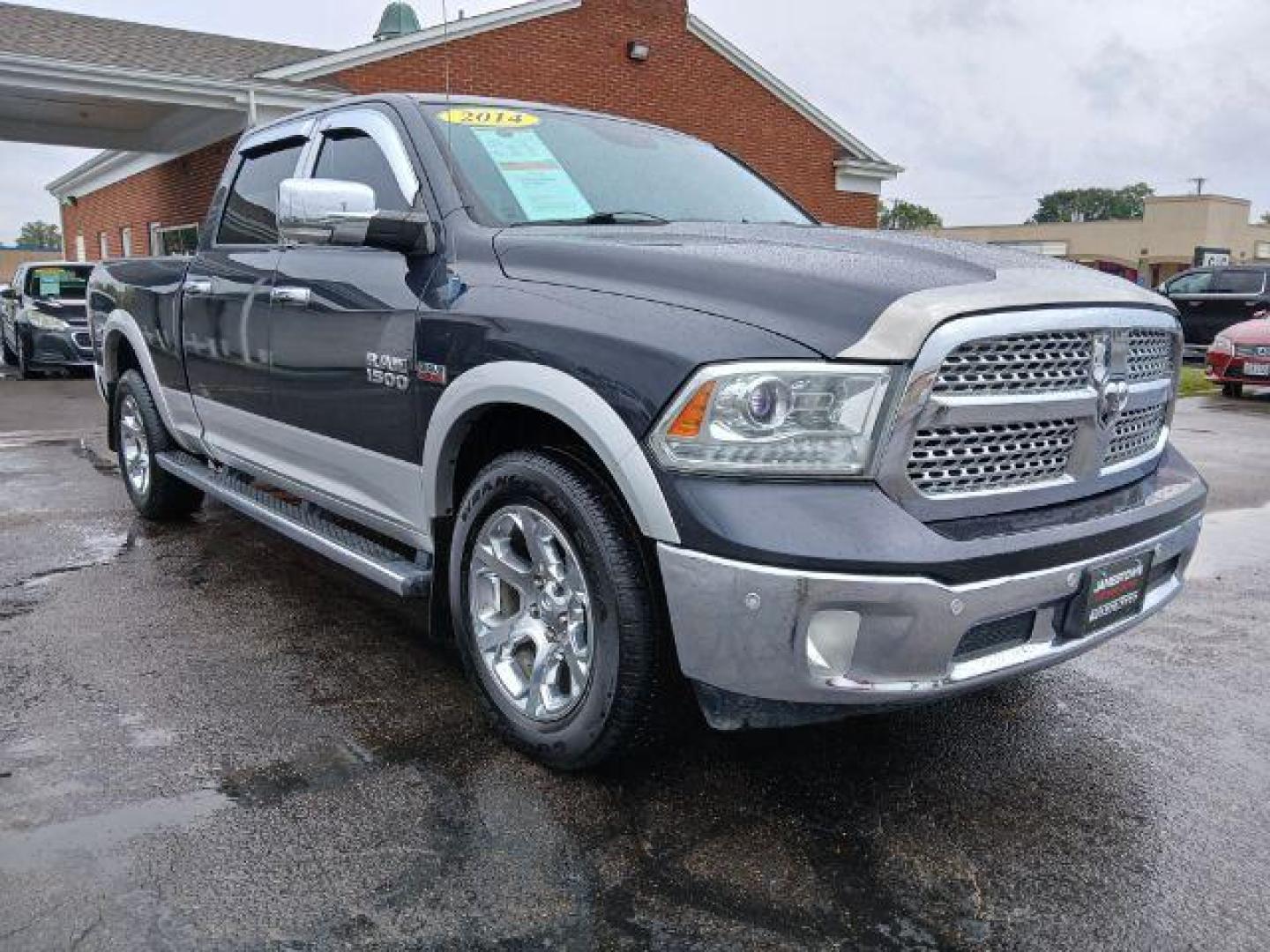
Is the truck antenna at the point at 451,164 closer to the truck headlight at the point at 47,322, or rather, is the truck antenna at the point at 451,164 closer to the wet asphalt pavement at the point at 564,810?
the wet asphalt pavement at the point at 564,810

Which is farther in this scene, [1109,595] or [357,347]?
[357,347]

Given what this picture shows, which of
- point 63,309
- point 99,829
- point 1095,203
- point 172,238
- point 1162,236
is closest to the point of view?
point 99,829

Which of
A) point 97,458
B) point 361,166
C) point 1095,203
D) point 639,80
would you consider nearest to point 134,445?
point 97,458

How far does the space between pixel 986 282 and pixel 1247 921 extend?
5.10 feet

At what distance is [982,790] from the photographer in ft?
9.63

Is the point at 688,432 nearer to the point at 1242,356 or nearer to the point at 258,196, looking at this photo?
the point at 258,196

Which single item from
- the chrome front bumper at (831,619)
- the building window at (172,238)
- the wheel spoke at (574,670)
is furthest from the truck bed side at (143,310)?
the building window at (172,238)

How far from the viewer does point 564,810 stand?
275 centimetres

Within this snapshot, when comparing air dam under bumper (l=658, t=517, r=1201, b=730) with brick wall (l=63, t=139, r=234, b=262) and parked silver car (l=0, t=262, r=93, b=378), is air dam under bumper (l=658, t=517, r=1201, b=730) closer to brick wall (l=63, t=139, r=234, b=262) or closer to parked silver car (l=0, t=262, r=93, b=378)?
brick wall (l=63, t=139, r=234, b=262)

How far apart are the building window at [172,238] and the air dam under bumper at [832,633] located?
17161 mm

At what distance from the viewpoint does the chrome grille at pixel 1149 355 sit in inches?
115

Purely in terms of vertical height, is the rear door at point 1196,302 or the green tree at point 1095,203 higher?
the green tree at point 1095,203

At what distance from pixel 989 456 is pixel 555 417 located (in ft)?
3.57

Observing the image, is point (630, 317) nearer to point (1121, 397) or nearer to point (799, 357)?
point (799, 357)
